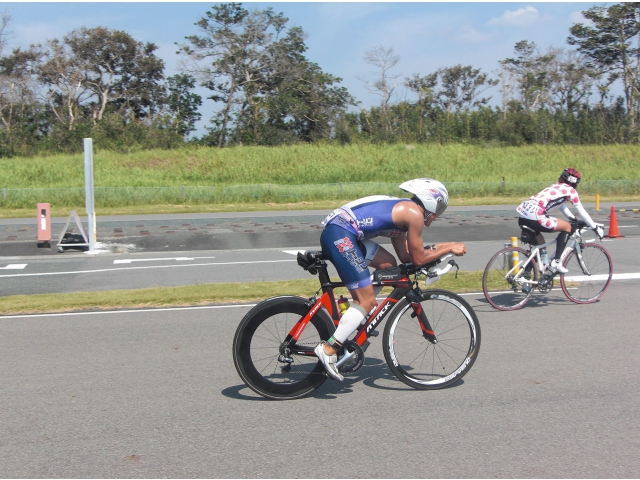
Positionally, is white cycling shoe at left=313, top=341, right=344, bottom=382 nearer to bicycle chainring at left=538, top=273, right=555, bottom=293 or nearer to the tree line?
bicycle chainring at left=538, top=273, right=555, bottom=293

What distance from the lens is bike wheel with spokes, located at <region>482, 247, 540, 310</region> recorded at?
29.8 ft

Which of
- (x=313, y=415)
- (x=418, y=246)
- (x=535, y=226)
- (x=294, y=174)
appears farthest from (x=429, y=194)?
(x=294, y=174)

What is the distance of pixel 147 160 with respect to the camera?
1682 inches

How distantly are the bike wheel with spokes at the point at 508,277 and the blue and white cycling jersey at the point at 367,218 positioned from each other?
13.0ft

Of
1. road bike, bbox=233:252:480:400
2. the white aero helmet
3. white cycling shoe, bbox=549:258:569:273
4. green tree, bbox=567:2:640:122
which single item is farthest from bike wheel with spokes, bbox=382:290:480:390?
green tree, bbox=567:2:640:122

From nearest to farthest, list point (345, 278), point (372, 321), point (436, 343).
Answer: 1. point (345, 278)
2. point (372, 321)
3. point (436, 343)

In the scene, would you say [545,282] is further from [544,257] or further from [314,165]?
[314,165]

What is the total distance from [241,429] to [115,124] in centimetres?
4675

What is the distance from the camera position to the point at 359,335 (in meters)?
5.57

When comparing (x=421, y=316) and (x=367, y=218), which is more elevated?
(x=367, y=218)

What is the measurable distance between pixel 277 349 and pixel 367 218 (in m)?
1.30

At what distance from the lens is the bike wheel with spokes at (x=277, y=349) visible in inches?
215

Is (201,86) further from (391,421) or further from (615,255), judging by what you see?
(391,421)

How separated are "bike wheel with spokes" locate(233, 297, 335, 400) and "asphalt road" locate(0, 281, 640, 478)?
5.8 inches
